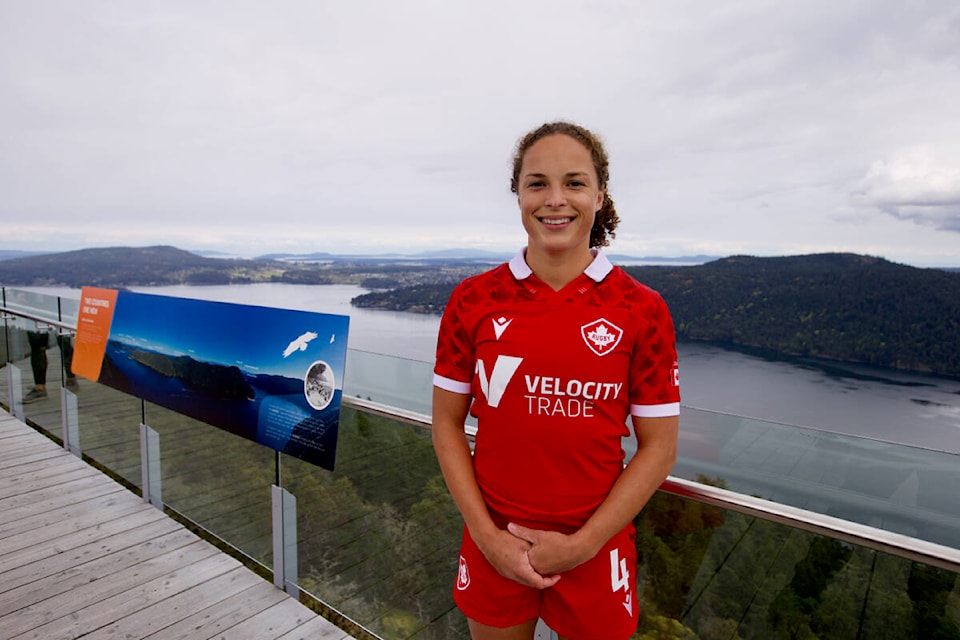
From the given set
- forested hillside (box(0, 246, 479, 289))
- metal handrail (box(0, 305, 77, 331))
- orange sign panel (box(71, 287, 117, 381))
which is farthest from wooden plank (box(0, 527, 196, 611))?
forested hillside (box(0, 246, 479, 289))

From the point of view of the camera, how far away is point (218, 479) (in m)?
2.74

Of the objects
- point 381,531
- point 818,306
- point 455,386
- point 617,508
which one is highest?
point 455,386

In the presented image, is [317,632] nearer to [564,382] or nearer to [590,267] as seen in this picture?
[564,382]

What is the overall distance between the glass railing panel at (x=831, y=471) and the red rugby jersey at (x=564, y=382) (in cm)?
56

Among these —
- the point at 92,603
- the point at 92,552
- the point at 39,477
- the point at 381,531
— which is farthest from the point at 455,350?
the point at 39,477

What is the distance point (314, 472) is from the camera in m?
2.25

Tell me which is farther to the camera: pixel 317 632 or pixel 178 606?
pixel 178 606

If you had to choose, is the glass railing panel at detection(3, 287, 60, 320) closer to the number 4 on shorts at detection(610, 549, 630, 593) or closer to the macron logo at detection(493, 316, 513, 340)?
the macron logo at detection(493, 316, 513, 340)

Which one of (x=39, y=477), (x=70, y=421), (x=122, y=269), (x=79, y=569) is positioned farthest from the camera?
(x=122, y=269)

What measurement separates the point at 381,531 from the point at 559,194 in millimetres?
1628

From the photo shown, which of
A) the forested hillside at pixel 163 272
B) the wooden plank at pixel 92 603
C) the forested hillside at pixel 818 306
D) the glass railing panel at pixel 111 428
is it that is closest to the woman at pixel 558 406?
the wooden plank at pixel 92 603

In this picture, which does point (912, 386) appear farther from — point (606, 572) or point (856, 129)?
point (606, 572)

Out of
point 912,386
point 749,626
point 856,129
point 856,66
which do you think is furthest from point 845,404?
point 749,626

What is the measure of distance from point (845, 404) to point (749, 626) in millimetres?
38544
